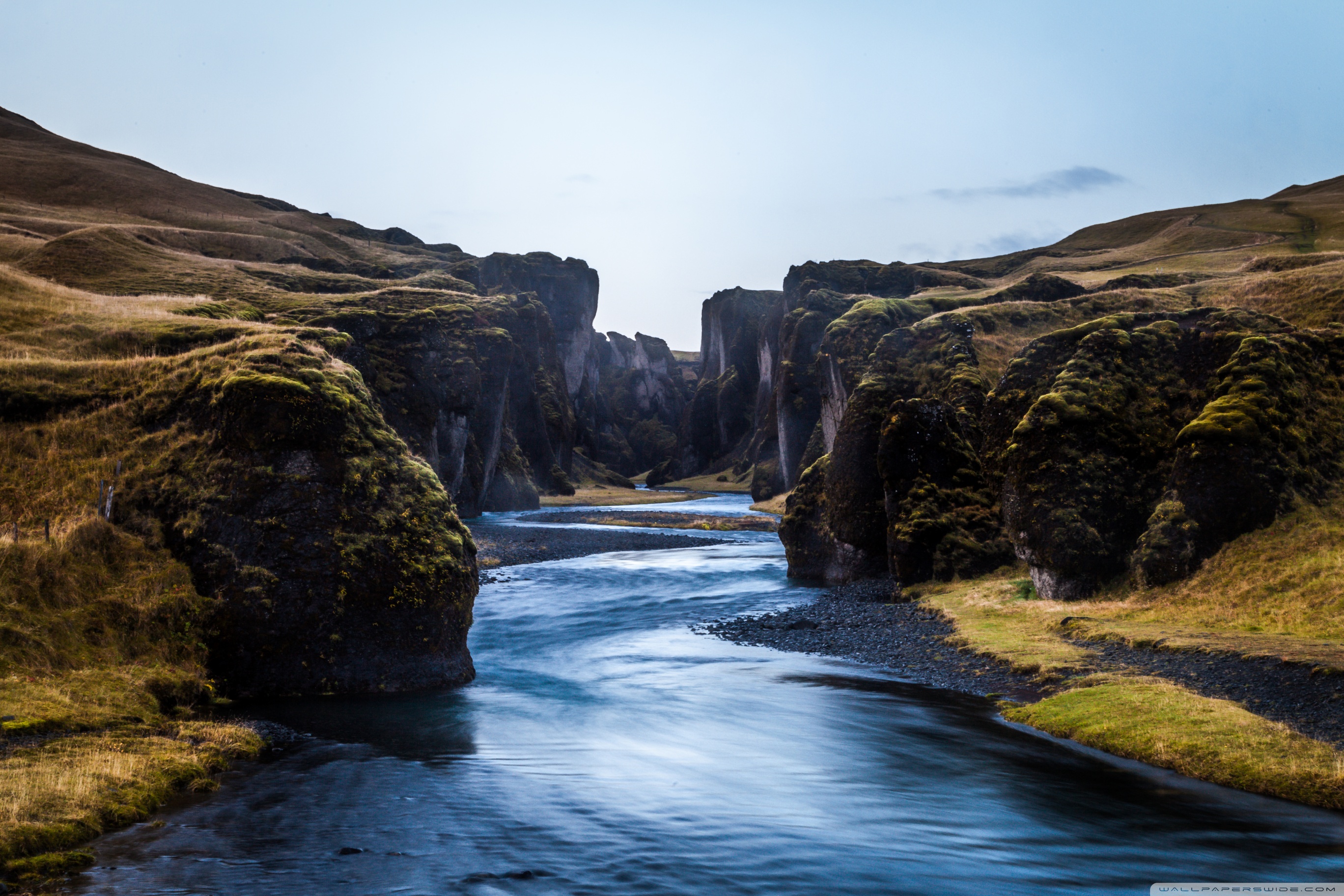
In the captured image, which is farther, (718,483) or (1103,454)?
(718,483)

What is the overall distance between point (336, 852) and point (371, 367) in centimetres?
7007

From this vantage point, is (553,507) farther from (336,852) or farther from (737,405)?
(336,852)

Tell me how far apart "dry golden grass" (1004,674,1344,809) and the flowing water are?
0.49 meters

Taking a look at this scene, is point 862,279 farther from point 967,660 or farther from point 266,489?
point 266,489

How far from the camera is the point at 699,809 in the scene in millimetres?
16266

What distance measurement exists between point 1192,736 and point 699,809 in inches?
425

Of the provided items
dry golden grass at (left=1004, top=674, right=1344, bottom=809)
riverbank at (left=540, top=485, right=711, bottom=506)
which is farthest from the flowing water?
riverbank at (left=540, top=485, right=711, bottom=506)

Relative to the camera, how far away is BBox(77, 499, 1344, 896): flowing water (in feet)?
42.0

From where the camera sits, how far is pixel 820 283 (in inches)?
5866

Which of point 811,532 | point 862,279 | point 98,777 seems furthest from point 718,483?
point 98,777

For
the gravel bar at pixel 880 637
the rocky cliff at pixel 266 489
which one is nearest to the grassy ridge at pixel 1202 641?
the gravel bar at pixel 880 637

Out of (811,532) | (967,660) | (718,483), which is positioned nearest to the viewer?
(967,660)

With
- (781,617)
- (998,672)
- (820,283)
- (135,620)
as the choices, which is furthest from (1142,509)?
(820,283)

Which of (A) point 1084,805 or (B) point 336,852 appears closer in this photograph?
(B) point 336,852
